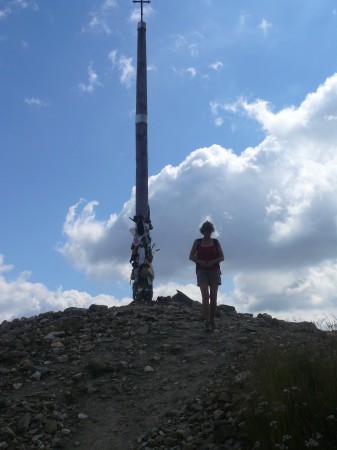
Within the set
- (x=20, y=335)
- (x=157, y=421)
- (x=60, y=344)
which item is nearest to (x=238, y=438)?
(x=157, y=421)

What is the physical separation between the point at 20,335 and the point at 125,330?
A: 1.64m

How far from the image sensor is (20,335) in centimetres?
918

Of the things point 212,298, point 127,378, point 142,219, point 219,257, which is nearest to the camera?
point 127,378

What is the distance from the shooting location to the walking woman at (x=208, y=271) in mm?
8961

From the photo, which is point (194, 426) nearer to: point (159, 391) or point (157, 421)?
point (157, 421)

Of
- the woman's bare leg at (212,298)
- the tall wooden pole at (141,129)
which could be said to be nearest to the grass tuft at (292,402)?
the woman's bare leg at (212,298)

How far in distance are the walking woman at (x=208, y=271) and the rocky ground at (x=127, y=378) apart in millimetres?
342

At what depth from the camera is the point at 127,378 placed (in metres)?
7.21

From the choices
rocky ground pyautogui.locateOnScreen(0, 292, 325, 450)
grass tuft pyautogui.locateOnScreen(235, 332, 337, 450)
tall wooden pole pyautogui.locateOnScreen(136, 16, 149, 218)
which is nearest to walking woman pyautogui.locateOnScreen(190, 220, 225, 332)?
rocky ground pyautogui.locateOnScreen(0, 292, 325, 450)

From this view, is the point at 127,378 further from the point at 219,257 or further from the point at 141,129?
the point at 141,129

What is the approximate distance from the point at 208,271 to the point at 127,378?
7.88 feet

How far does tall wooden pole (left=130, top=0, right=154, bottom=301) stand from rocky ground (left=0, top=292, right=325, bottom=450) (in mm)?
1905

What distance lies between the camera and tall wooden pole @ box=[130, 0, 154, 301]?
12297 millimetres

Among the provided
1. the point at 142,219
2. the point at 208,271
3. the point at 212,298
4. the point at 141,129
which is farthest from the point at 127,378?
the point at 141,129
